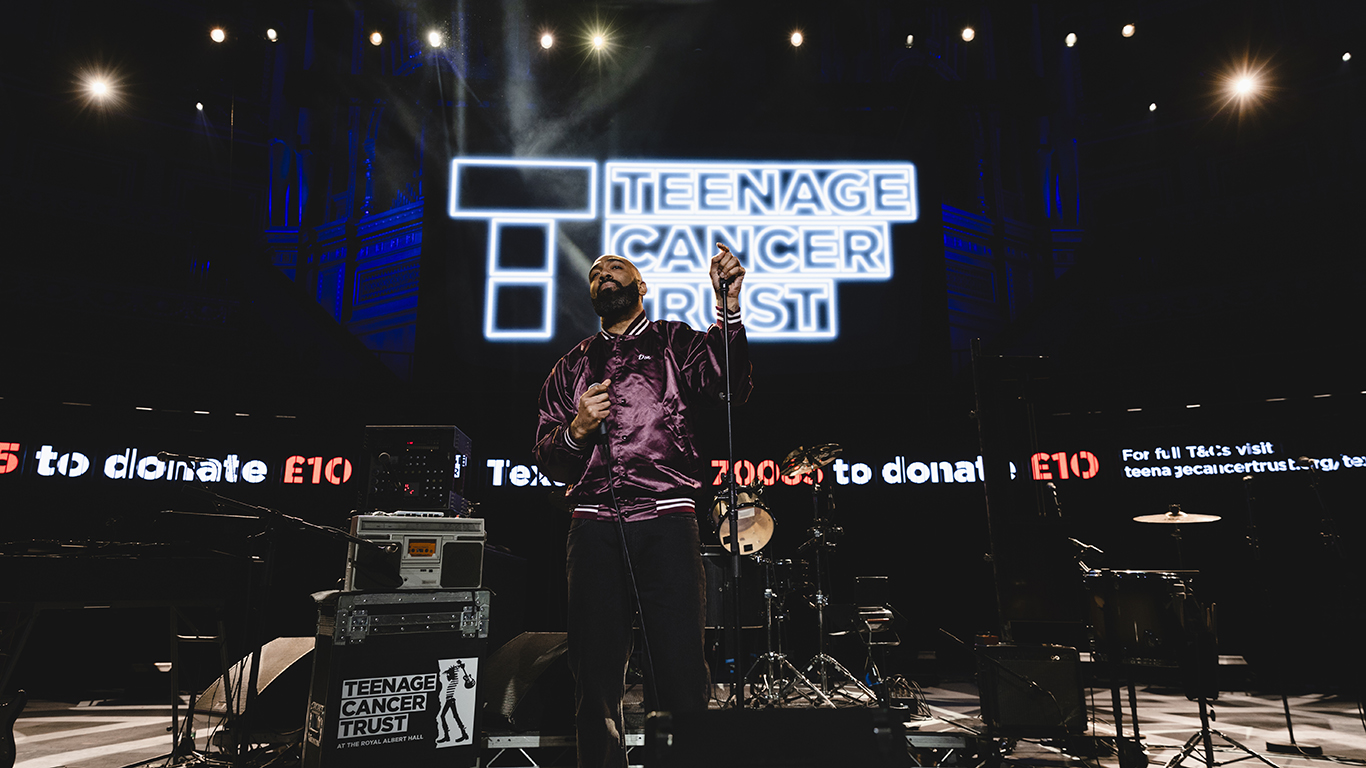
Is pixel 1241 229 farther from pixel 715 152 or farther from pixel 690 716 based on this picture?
pixel 690 716

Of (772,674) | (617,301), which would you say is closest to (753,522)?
(772,674)

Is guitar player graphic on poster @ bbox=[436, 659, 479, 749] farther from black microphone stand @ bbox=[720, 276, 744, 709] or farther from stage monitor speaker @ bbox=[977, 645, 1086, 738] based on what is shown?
stage monitor speaker @ bbox=[977, 645, 1086, 738]

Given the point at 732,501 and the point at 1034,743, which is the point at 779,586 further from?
the point at 732,501

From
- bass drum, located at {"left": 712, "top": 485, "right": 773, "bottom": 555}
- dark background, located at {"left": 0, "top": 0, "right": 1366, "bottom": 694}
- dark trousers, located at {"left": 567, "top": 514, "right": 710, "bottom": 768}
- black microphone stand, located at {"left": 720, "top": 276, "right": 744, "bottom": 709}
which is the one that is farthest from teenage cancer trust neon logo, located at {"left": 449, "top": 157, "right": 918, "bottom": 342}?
dark trousers, located at {"left": 567, "top": 514, "right": 710, "bottom": 768}

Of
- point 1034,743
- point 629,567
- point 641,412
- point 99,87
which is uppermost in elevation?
point 99,87

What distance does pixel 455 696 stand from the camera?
9.46ft

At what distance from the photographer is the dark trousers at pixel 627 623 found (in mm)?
1991

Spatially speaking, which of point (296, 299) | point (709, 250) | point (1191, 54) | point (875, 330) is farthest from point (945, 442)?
point (296, 299)

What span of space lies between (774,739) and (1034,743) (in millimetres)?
3880

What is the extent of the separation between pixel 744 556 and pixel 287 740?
10.0ft

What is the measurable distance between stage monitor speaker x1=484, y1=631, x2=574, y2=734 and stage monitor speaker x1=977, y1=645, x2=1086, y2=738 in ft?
7.21

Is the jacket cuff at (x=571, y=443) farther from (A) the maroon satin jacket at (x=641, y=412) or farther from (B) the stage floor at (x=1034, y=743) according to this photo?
(B) the stage floor at (x=1034, y=743)

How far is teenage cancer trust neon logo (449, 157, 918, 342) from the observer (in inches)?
324

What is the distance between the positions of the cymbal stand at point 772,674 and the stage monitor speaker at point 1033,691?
1.45 meters
